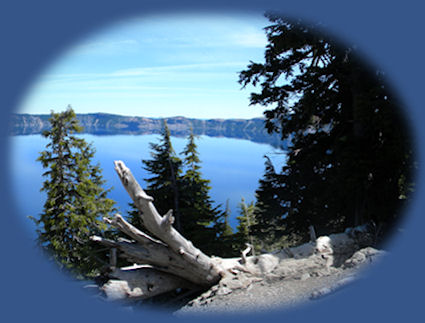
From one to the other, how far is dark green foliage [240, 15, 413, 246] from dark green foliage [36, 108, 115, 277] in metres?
7.53

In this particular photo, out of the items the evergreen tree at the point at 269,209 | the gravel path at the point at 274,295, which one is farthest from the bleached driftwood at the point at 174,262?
the evergreen tree at the point at 269,209

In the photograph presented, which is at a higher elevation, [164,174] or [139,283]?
[164,174]

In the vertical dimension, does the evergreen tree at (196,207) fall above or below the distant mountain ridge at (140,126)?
below

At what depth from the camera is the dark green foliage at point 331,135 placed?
28.6 feet

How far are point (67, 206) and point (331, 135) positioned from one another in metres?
11.4

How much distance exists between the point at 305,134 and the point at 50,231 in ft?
39.1

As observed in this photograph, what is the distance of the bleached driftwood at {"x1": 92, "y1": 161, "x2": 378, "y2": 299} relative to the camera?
20.8 ft

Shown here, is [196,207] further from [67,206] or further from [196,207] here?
[67,206]

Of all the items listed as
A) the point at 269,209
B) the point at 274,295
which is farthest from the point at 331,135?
the point at 274,295

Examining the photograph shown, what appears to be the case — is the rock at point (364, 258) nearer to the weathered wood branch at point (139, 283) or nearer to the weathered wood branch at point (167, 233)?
the weathered wood branch at point (167, 233)

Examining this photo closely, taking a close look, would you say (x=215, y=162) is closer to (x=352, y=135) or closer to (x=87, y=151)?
(x=87, y=151)

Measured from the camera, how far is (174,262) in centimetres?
698

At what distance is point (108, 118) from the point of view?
1343 cm

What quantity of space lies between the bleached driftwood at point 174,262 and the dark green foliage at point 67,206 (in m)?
5.97
